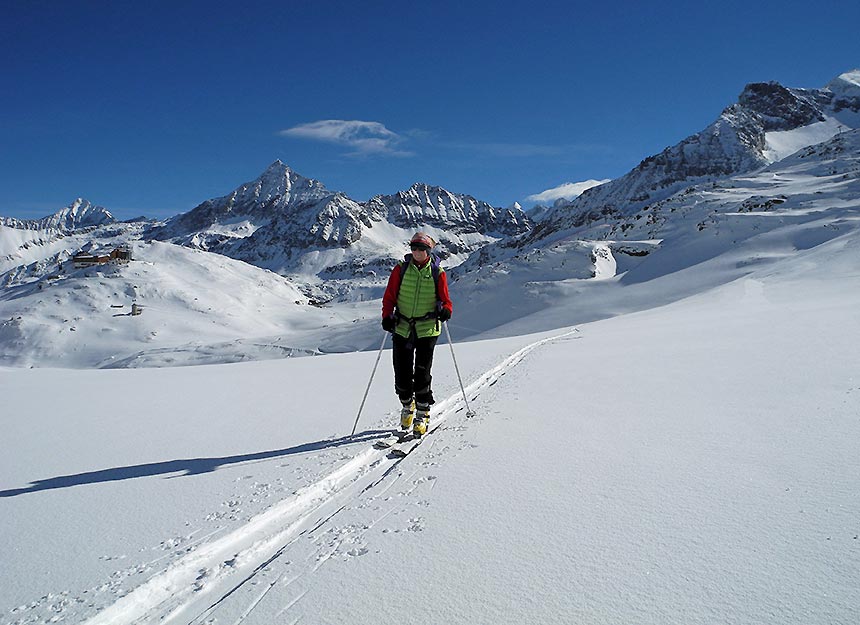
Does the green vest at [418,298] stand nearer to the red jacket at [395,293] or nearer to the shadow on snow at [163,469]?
the red jacket at [395,293]

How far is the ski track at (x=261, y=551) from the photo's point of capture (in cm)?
261

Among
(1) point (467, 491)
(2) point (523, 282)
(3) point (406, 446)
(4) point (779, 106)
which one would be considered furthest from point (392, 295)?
(4) point (779, 106)

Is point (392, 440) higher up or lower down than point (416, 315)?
lower down

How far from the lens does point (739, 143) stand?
16200 centimetres

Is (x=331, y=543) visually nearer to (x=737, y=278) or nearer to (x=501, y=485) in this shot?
(x=501, y=485)

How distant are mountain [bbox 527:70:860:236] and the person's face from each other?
6154 inches

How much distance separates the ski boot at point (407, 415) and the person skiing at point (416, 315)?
0.09ft

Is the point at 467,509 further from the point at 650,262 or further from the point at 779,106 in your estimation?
the point at 779,106

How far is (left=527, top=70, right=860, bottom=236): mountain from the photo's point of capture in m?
159

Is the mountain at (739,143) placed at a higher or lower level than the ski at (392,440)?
higher

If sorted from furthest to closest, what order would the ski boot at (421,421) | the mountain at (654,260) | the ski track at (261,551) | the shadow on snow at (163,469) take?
the mountain at (654,260) → the ski boot at (421,421) → the shadow on snow at (163,469) → the ski track at (261,551)

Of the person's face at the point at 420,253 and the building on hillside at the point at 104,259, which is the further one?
the building on hillside at the point at 104,259

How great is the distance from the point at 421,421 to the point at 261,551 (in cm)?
297

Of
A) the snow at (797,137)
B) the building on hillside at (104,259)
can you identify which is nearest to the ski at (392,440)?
the building on hillside at (104,259)
